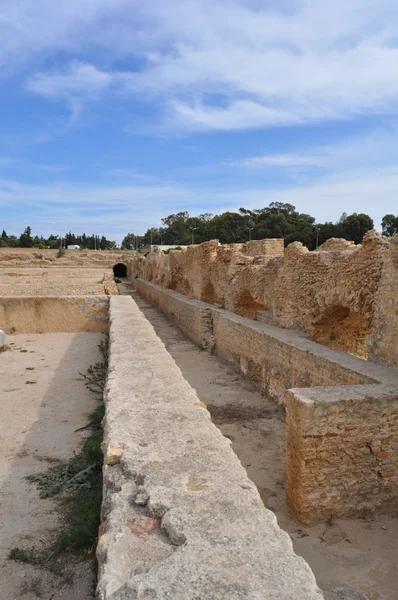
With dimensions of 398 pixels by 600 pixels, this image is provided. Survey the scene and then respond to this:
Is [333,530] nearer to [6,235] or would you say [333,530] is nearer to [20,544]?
[20,544]

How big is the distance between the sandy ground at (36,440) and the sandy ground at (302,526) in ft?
6.19

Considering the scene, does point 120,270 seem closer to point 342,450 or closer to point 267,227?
point 267,227

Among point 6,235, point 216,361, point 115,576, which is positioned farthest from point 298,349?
point 6,235

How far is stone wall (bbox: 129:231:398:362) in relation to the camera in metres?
6.32

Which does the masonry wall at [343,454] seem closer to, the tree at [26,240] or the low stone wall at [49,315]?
the low stone wall at [49,315]

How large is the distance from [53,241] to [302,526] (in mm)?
84923

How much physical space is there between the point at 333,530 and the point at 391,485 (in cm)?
77

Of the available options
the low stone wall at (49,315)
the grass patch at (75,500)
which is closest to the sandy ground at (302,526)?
the grass patch at (75,500)

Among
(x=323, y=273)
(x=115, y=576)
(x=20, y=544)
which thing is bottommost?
(x=20, y=544)

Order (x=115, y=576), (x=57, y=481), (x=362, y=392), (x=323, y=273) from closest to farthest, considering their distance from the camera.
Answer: (x=115, y=576), (x=57, y=481), (x=362, y=392), (x=323, y=273)

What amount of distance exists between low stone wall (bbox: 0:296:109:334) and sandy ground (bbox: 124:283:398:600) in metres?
2.41

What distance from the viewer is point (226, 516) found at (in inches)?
68.9

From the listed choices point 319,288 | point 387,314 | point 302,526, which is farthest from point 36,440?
point 319,288

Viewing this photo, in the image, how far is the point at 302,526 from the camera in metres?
4.30
